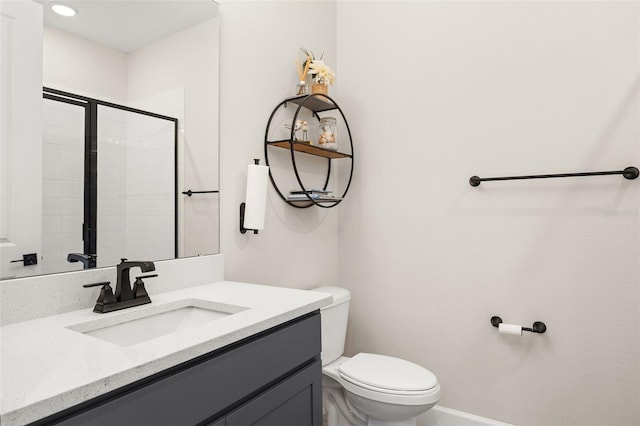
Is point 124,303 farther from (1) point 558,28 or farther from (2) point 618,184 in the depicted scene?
(1) point 558,28

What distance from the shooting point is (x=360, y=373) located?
5.26ft

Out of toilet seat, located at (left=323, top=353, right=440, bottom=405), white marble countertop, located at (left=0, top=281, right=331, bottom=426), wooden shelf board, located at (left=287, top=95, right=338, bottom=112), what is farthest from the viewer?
wooden shelf board, located at (left=287, top=95, right=338, bottom=112)

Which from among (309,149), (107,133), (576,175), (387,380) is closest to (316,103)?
(309,149)

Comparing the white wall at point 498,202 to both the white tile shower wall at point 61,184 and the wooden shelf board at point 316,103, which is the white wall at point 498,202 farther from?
the white tile shower wall at point 61,184

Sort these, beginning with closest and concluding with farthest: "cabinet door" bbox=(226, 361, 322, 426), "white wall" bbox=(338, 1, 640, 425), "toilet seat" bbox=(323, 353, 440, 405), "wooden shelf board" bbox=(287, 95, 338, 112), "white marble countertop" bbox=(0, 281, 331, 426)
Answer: "white marble countertop" bbox=(0, 281, 331, 426) → "cabinet door" bbox=(226, 361, 322, 426) → "toilet seat" bbox=(323, 353, 440, 405) → "white wall" bbox=(338, 1, 640, 425) → "wooden shelf board" bbox=(287, 95, 338, 112)

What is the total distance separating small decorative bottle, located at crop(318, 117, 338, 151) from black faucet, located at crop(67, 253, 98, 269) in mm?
1172

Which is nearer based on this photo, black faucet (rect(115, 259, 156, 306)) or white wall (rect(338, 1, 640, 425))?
black faucet (rect(115, 259, 156, 306))

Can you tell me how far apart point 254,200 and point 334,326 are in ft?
2.50

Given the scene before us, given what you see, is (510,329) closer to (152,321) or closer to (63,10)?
(152,321)

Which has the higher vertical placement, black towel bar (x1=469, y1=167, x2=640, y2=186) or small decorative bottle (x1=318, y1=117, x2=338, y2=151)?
small decorative bottle (x1=318, y1=117, x2=338, y2=151)

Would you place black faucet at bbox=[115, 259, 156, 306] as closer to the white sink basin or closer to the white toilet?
the white sink basin

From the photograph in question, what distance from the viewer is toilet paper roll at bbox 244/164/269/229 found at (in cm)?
152

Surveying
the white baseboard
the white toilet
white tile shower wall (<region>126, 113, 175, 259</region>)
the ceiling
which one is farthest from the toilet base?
the ceiling

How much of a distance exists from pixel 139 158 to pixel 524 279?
66.8 inches
